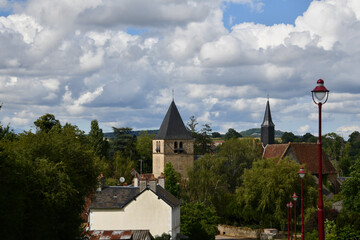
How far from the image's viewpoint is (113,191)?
4528 cm

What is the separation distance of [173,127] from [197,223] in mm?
32003

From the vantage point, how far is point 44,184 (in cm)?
2584

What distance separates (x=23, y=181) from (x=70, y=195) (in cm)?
373

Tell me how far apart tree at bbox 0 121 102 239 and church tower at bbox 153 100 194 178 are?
4661cm

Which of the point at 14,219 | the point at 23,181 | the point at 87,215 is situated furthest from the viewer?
the point at 87,215

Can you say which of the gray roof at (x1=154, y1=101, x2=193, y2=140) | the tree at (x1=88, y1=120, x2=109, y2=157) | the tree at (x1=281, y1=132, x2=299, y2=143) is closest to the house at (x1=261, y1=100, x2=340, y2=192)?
the gray roof at (x1=154, y1=101, x2=193, y2=140)

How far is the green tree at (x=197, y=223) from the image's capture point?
48375 mm

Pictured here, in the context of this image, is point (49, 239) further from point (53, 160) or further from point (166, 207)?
point (166, 207)

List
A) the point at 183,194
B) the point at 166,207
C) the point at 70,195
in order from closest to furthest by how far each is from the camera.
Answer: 1. the point at 70,195
2. the point at 166,207
3. the point at 183,194

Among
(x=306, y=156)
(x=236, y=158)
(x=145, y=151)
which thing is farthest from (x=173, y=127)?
(x=145, y=151)

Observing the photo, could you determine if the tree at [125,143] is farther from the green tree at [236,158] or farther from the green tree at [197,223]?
the green tree at [197,223]

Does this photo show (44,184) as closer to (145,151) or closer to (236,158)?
(236,158)

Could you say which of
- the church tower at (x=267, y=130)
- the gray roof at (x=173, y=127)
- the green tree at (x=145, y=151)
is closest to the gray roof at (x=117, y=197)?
the gray roof at (x=173, y=127)

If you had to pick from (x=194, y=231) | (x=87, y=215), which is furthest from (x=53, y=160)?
(x=194, y=231)
